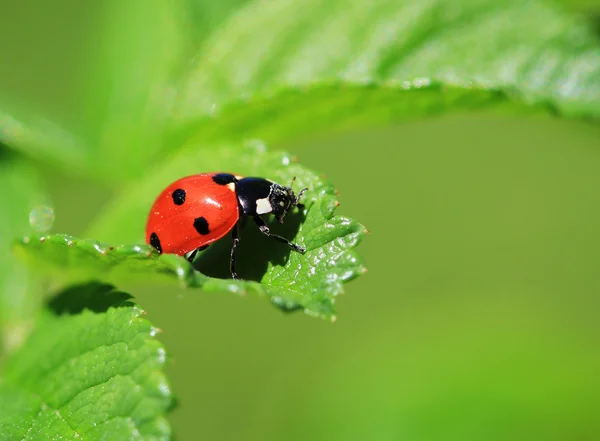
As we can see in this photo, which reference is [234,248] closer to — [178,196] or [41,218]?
[178,196]

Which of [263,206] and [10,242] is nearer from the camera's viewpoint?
[263,206]

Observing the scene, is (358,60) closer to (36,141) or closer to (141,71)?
(141,71)

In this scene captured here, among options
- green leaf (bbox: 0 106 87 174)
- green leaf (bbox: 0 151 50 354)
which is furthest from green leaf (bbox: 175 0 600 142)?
green leaf (bbox: 0 151 50 354)

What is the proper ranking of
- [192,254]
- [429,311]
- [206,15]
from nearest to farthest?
[192,254], [206,15], [429,311]

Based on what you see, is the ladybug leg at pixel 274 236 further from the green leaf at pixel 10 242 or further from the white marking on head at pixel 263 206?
the green leaf at pixel 10 242

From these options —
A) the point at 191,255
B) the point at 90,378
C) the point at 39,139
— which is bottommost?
the point at 90,378

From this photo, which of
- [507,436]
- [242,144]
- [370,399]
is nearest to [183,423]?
[370,399]

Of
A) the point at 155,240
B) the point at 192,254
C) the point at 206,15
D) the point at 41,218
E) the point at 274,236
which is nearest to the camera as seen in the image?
the point at 274,236

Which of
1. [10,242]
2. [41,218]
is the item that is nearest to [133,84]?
[41,218]
